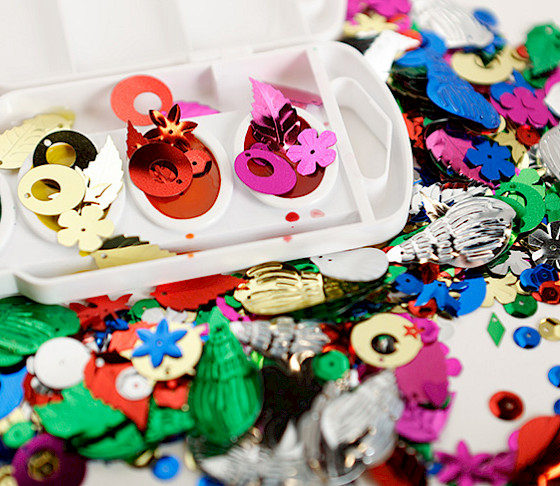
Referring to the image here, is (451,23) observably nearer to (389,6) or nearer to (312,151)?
(389,6)

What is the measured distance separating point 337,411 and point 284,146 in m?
0.34

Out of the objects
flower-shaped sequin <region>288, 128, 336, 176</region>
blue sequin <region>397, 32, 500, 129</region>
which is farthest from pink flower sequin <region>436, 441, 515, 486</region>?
blue sequin <region>397, 32, 500, 129</region>

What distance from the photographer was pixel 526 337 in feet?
2.48

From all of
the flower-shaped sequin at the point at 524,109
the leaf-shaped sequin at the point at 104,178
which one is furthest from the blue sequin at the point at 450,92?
the leaf-shaped sequin at the point at 104,178

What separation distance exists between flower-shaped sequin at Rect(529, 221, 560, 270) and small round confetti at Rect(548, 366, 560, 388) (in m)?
0.14

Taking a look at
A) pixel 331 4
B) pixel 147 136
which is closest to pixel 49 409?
pixel 147 136

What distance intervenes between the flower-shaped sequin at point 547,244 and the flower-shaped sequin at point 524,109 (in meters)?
0.18

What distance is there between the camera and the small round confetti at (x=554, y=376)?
729 mm

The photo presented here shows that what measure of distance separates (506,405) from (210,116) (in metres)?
0.51

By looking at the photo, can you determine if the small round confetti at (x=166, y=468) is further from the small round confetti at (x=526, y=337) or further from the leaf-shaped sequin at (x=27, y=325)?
the small round confetti at (x=526, y=337)

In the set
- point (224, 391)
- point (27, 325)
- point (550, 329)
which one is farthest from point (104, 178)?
point (550, 329)

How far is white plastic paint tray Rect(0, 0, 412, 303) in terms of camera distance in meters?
0.76

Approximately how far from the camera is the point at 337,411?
69 centimetres

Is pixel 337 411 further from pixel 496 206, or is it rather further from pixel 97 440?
pixel 496 206
